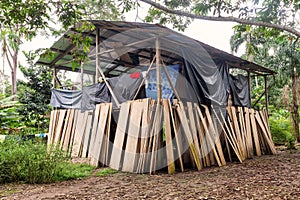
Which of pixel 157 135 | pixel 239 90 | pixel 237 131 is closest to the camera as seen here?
pixel 157 135

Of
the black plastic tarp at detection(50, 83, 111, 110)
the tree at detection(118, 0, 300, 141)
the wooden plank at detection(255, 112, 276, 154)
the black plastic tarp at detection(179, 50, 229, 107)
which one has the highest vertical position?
the tree at detection(118, 0, 300, 141)

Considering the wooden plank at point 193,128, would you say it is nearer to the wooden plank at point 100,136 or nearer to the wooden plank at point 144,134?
the wooden plank at point 144,134

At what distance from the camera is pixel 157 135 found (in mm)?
5785

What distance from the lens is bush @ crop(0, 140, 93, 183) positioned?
495cm

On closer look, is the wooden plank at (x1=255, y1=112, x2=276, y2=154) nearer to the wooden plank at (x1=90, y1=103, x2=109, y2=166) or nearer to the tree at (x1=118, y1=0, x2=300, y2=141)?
the tree at (x1=118, y1=0, x2=300, y2=141)

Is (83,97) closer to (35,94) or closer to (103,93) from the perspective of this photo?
(103,93)

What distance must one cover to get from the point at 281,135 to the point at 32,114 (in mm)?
12017

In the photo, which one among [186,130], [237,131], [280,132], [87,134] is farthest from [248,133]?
[280,132]

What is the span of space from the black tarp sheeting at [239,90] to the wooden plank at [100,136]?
4.56 meters

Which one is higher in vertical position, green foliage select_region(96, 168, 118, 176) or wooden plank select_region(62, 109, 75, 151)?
wooden plank select_region(62, 109, 75, 151)

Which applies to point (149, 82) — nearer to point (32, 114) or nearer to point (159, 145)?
point (159, 145)

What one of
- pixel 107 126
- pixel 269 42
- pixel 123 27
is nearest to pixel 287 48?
pixel 269 42

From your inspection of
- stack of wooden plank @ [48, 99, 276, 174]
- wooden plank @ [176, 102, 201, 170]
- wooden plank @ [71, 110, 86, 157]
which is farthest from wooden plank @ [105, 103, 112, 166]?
wooden plank @ [176, 102, 201, 170]

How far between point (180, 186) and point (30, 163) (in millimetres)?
2899
